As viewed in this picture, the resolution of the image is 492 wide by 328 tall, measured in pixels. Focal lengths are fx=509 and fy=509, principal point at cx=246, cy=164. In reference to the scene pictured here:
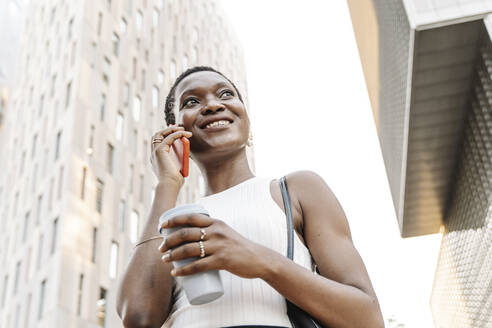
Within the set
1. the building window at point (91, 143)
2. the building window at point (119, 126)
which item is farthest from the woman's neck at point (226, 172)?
the building window at point (119, 126)

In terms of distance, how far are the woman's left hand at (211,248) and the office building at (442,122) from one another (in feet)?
56.8

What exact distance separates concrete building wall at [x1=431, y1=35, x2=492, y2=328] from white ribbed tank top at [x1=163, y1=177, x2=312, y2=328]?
18.5 m

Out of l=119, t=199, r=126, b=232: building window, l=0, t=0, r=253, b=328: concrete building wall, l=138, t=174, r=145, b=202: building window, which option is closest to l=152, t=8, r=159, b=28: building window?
l=0, t=0, r=253, b=328: concrete building wall

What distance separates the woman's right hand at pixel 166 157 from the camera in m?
1.98

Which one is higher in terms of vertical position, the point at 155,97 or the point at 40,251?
the point at 155,97

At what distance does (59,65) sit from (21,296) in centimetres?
1104

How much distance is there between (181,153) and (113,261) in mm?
20316

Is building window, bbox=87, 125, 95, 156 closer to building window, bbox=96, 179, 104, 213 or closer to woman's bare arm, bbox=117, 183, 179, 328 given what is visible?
building window, bbox=96, 179, 104, 213

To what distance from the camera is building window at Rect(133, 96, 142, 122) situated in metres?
27.2

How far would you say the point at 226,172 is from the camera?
219 cm

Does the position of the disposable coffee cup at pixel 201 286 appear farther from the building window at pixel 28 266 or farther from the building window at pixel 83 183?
the building window at pixel 28 266

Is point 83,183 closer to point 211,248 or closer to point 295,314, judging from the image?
point 295,314

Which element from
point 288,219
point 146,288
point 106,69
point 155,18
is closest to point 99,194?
point 106,69

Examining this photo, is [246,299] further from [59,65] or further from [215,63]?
[215,63]
